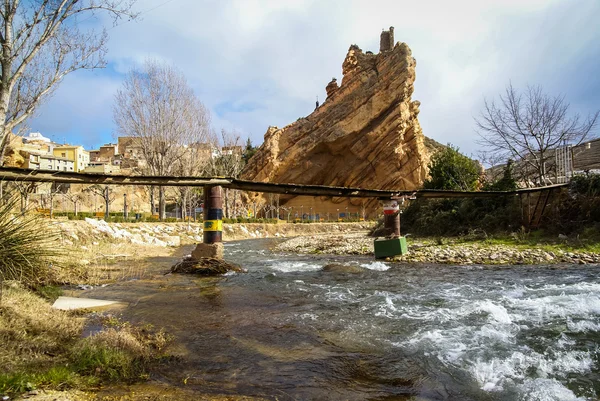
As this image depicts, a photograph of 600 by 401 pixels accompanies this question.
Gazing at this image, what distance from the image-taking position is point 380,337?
502 centimetres

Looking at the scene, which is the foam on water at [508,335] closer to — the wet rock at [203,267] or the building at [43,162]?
the wet rock at [203,267]

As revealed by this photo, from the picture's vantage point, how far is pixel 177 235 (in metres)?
26.1

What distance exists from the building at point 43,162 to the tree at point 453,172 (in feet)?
137

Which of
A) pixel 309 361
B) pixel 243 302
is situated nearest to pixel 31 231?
pixel 243 302

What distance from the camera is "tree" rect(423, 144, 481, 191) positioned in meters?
25.8

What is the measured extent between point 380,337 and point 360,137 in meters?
53.7

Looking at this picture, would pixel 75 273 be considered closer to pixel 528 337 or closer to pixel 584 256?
pixel 528 337

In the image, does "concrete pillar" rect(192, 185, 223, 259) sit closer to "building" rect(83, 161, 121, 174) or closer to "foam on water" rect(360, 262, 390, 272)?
"foam on water" rect(360, 262, 390, 272)

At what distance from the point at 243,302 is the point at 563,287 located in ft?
21.5

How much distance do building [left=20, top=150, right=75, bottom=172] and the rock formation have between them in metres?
29.8

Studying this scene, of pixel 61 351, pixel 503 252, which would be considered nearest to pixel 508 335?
pixel 61 351

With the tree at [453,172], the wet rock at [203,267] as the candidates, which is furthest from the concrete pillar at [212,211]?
the tree at [453,172]

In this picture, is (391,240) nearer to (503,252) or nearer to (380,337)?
(503,252)

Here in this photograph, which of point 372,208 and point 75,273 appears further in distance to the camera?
point 372,208
